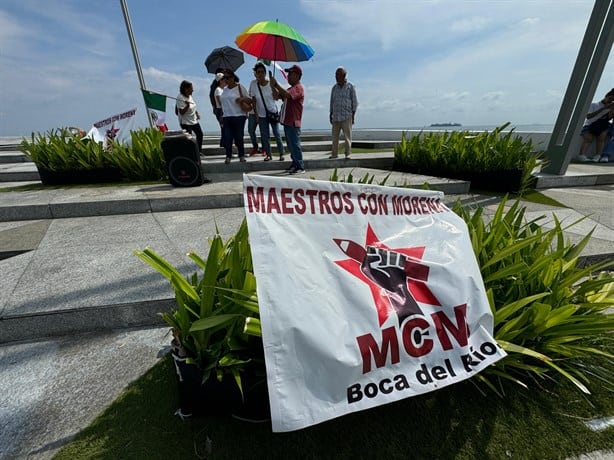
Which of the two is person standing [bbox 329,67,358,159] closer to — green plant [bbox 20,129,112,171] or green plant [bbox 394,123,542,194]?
green plant [bbox 394,123,542,194]

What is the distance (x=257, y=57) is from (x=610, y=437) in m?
6.00

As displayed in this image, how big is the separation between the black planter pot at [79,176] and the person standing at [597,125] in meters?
10.6

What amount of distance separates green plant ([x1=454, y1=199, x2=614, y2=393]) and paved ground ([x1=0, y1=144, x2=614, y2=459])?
1.57 metres

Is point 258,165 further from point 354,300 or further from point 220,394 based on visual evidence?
point 354,300

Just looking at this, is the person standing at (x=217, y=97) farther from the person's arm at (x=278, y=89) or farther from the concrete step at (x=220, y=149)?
the person's arm at (x=278, y=89)

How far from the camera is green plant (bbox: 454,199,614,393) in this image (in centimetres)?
133

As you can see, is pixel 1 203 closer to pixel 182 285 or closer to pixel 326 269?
pixel 182 285

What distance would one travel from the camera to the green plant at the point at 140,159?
507cm

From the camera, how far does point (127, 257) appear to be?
2.62m

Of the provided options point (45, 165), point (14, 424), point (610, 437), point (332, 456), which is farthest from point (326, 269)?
point (45, 165)

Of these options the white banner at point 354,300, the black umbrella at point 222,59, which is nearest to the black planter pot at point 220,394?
the white banner at point 354,300

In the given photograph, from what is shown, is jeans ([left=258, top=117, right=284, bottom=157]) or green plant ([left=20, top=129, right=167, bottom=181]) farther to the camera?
jeans ([left=258, top=117, right=284, bottom=157])

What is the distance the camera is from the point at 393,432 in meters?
1.28

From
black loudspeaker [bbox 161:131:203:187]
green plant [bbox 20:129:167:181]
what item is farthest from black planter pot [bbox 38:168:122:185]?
black loudspeaker [bbox 161:131:203:187]
